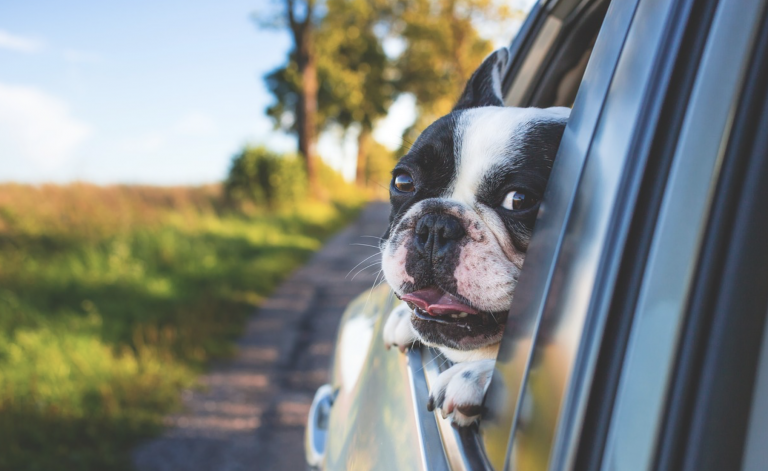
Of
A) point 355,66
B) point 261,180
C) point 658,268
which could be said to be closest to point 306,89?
point 261,180

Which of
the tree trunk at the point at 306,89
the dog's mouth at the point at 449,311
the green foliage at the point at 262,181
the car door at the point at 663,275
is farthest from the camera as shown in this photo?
the tree trunk at the point at 306,89

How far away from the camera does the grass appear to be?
342cm

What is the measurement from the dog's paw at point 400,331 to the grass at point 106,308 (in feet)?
8.12

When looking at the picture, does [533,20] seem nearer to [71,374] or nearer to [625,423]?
[625,423]

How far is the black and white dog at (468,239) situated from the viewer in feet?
4.19

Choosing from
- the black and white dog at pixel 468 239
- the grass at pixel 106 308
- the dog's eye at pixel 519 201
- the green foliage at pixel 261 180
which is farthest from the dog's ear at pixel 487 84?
the green foliage at pixel 261 180

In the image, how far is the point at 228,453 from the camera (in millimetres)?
3559

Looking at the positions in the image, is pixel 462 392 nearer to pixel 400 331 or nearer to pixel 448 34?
pixel 400 331

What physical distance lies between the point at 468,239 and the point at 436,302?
0.60ft

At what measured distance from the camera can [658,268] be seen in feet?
2.27

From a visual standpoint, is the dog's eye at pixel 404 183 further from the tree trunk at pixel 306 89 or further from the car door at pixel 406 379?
the tree trunk at pixel 306 89

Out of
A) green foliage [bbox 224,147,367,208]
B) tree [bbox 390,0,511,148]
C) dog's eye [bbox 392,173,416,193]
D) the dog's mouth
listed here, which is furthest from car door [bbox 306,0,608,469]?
green foliage [bbox 224,147,367,208]

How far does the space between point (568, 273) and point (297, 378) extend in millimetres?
4222

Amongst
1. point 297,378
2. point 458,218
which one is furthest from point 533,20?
point 297,378
